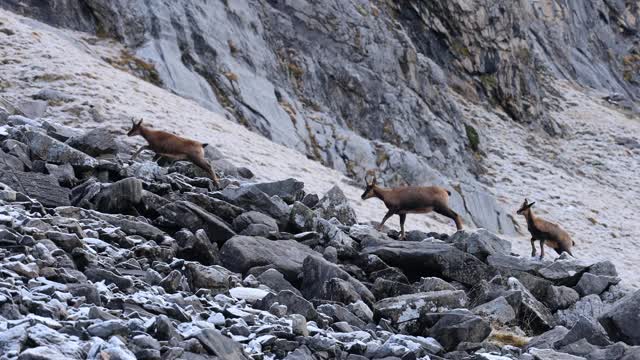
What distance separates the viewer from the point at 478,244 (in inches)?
605

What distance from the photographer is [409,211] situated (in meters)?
20.0

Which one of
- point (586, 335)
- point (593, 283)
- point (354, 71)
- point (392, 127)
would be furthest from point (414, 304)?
point (354, 71)

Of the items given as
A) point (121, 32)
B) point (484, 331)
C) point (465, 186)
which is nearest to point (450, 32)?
point (465, 186)

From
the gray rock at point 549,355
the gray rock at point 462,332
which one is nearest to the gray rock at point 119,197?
the gray rock at point 462,332

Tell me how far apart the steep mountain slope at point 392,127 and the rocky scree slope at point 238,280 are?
25.6ft

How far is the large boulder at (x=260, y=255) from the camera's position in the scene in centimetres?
1241

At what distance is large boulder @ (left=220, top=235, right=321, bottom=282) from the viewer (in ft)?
40.7

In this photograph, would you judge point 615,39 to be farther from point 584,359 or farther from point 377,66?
point 584,359

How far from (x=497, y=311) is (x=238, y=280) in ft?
12.9

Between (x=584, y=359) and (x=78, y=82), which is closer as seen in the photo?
(x=584, y=359)

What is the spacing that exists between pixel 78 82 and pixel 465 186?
17.4 metres

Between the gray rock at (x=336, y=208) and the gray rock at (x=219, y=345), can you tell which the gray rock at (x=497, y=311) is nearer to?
the gray rock at (x=219, y=345)

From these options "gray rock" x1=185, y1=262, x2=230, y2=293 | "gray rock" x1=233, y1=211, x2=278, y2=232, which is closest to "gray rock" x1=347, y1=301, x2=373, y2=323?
"gray rock" x1=185, y1=262, x2=230, y2=293

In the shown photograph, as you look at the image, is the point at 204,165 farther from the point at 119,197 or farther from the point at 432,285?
the point at 432,285
